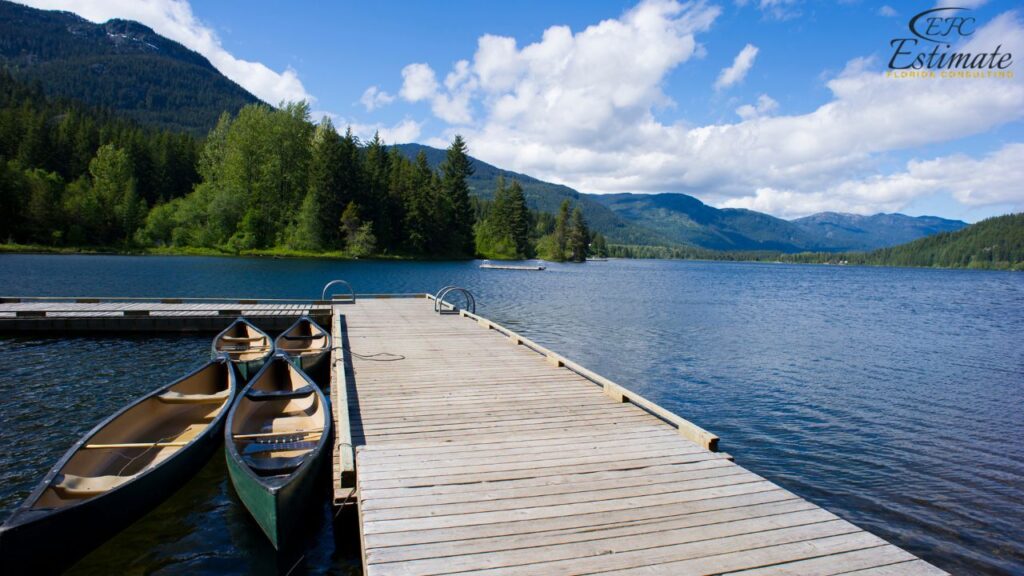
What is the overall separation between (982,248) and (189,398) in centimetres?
23312

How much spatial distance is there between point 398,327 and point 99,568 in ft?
34.1

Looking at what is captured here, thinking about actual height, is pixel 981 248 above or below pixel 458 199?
above

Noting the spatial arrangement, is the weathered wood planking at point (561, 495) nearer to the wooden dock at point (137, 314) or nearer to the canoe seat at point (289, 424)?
the canoe seat at point (289, 424)

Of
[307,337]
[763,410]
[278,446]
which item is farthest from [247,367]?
[763,410]

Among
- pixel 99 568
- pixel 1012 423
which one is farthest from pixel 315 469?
pixel 1012 423

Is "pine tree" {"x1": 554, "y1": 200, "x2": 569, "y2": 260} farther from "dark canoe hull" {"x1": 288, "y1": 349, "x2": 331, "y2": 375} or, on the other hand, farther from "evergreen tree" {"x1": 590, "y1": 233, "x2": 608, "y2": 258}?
"dark canoe hull" {"x1": 288, "y1": 349, "x2": 331, "y2": 375}

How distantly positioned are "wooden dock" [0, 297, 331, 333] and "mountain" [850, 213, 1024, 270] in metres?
215

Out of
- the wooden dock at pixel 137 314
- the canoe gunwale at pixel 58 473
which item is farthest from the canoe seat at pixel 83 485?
the wooden dock at pixel 137 314

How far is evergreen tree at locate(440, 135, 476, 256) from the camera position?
87.6 m

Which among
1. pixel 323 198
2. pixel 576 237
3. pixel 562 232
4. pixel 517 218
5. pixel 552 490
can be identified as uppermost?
pixel 517 218

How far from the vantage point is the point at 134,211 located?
70.4 m

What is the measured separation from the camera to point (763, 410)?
12.9m

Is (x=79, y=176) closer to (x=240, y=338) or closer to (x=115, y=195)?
(x=115, y=195)

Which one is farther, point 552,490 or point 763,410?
point 763,410
